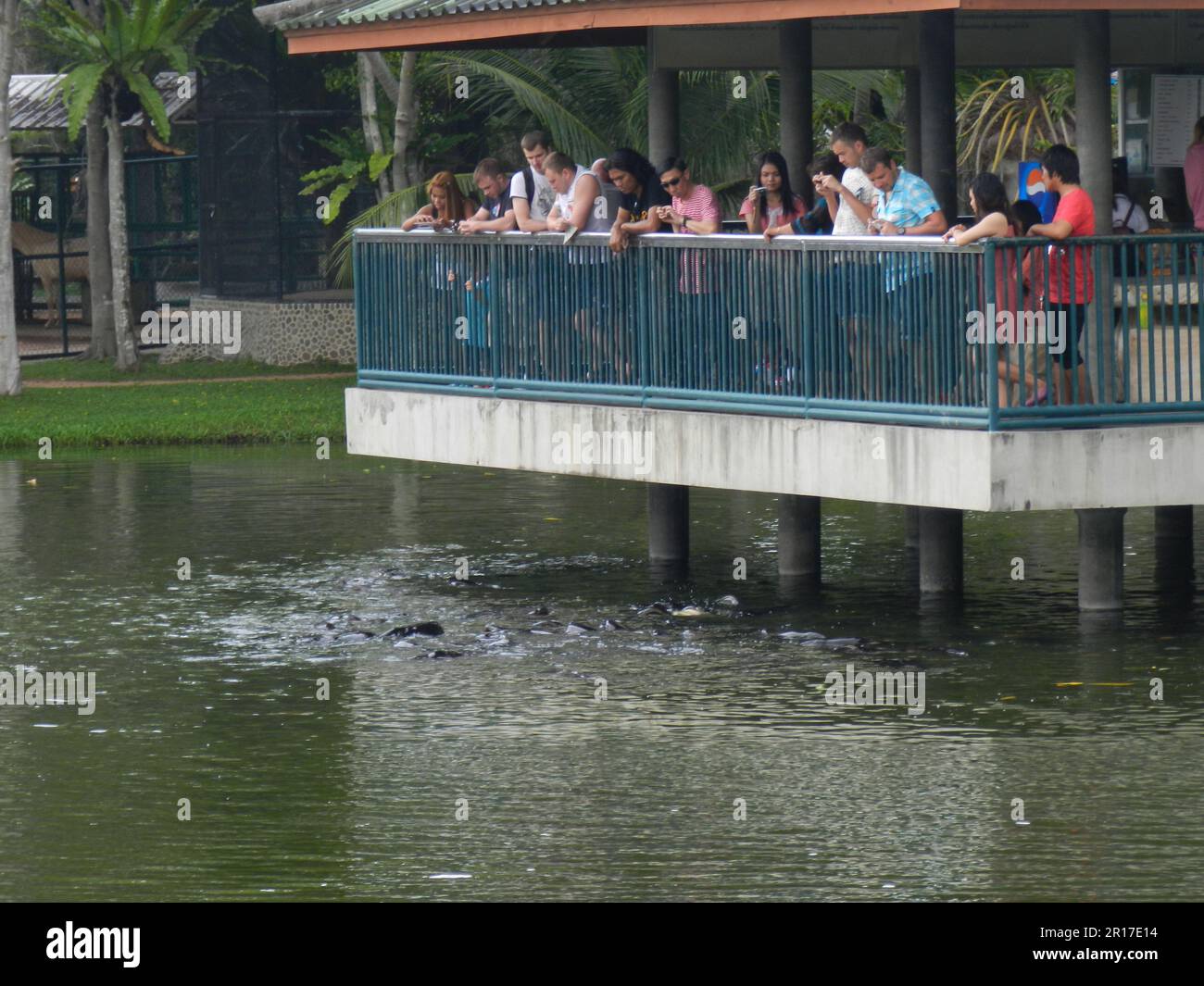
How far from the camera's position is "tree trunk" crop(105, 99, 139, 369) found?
1358 inches

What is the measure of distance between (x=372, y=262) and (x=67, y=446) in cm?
984

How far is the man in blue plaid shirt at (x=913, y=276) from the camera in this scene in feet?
47.6

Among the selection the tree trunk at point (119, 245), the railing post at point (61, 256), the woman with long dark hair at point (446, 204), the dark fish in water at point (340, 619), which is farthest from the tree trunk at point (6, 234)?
the dark fish in water at point (340, 619)

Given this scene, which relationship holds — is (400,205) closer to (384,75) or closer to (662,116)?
(384,75)

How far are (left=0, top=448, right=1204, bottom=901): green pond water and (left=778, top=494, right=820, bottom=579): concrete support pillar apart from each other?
0.28 metres

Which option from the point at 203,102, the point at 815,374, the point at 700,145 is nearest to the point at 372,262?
the point at 815,374

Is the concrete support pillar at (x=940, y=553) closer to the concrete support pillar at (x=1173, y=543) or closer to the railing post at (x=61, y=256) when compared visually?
the concrete support pillar at (x=1173, y=543)

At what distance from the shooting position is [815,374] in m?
15.4

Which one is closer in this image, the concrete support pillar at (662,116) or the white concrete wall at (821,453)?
the white concrete wall at (821,453)

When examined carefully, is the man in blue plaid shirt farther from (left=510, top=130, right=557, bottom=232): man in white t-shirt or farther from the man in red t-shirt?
(left=510, top=130, right=557, bottom=232): man in white t-shirt

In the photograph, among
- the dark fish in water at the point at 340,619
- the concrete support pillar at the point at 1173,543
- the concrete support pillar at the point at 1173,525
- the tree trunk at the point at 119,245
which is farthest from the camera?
the tree trunk at the point at 119,245

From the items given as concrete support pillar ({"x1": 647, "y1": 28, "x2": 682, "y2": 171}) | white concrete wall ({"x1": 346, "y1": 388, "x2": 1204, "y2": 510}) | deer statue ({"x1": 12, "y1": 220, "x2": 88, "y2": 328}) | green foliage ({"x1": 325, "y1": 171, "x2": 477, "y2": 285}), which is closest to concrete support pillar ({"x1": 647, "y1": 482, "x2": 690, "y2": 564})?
white concrete wall ({"x1": 346, "y1": 388, "x2": 1204, "y2": 510})

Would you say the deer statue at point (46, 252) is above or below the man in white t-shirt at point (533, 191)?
above

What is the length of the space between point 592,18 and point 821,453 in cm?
324
